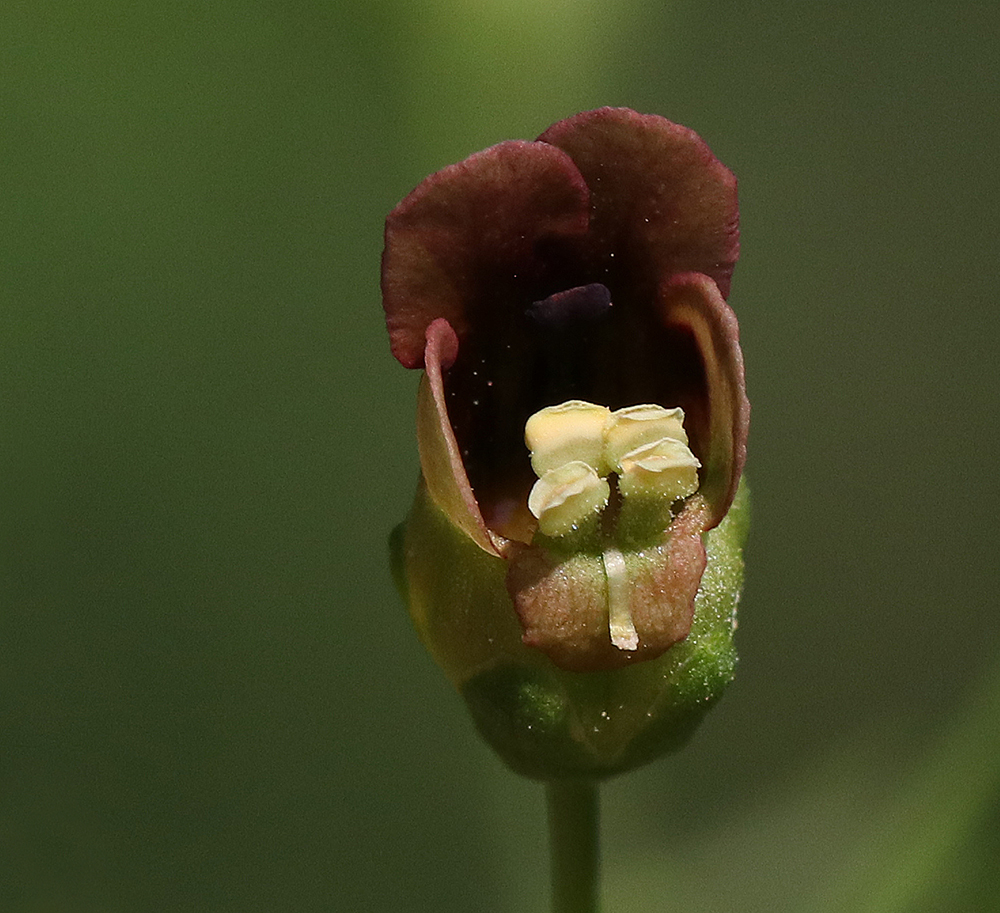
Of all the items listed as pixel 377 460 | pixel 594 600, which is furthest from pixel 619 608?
pixel 377 460

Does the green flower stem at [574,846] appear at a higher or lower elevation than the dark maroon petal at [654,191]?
lower

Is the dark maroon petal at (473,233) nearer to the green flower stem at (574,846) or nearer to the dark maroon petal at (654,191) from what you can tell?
the dark maroon petal at (654,191)

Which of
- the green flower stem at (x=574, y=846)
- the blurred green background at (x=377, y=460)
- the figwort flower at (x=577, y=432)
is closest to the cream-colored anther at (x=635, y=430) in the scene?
the figwort flower at (x=577, y=432)

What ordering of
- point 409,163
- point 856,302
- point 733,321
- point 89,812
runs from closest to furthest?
point 733,321 < point 89,812 < point 409,163 < point 856,302

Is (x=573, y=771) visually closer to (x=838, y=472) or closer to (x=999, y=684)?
(x=999, y=684)

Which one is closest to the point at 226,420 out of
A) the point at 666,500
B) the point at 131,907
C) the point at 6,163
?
the point at 6,163

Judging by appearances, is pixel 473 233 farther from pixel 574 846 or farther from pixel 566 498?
pixel 574 846
